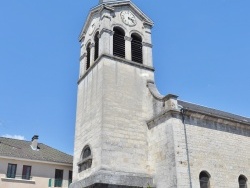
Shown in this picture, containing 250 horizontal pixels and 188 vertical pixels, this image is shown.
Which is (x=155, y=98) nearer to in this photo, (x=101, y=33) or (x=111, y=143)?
(x=111, y=143)

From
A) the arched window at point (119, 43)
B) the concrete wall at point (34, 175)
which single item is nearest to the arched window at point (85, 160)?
the arched window at point (119, 43)

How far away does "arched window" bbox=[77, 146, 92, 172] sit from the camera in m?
19.2

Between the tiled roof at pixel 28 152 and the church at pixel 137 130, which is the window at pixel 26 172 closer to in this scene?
the tiled roof at pixel 28 152

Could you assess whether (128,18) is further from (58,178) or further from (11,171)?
(11,171)

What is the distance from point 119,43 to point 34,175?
12724mm

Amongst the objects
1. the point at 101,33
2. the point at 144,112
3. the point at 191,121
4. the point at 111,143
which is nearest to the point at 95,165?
the point at 111,143

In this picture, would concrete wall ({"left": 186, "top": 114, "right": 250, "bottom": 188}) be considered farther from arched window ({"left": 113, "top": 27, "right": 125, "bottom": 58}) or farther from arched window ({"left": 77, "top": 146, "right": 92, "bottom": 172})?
arched window ({"left": 113, "top": 27, "right": 125, "bottom": 58})

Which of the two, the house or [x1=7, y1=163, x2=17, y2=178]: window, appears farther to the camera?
[x1=7, y1=163, x2=17, y2=178]: window

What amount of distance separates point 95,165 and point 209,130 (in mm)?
6910

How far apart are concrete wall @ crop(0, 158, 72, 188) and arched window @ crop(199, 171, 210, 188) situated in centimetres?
1344

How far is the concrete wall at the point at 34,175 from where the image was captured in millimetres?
24625

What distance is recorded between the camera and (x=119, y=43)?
22297 millimetres

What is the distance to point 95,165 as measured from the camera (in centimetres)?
1819

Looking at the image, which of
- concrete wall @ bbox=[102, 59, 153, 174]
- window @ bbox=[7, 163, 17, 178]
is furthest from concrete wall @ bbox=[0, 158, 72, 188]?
concrete wall @ bbox=[102, 59, 153, 174]
